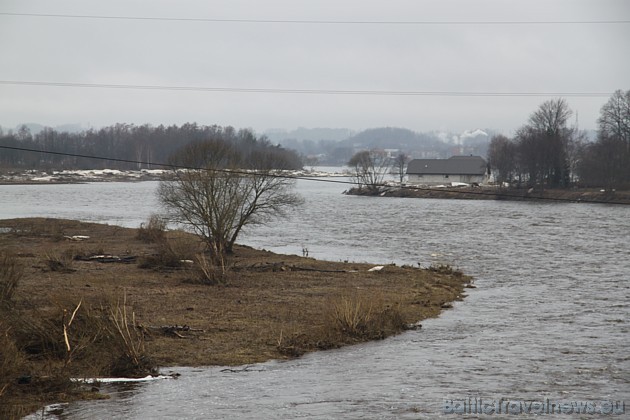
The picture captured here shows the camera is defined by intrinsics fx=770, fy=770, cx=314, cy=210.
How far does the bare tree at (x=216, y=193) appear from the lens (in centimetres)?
3772

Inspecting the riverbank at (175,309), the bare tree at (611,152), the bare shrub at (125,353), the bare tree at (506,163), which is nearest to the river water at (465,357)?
the bare shrub at (125,353)

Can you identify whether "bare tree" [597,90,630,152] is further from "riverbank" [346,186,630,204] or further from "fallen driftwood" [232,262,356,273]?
"fallen driftwood" [232,262,356,273]

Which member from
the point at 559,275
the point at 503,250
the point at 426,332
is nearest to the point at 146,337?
the point at 426,332

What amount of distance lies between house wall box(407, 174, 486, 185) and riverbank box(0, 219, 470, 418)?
4040 inches

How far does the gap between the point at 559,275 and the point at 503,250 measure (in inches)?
439

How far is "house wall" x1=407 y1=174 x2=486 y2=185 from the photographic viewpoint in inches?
5522

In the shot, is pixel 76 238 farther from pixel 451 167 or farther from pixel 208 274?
pixel 451 167

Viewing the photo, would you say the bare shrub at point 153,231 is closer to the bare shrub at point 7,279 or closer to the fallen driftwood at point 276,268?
the fallen driftwood at point 276,268

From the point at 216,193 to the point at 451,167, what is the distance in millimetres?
110930

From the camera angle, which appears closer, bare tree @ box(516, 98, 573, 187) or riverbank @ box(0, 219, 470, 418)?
riverbank @ box(0, 219, 470, 418)

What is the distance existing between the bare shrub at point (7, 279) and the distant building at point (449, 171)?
121679 mm

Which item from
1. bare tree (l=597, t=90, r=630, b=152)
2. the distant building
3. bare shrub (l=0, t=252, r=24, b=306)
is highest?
bare tree (l=597, t=90, r=630, b=152)

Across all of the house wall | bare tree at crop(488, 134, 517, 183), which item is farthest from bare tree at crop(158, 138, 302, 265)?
the house wall

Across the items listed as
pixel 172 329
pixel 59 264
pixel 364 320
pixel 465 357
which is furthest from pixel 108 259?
pixel 465 357
